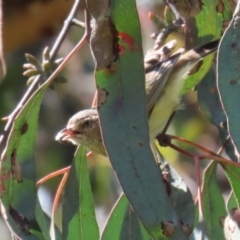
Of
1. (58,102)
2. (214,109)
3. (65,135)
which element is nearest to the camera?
(214,109)

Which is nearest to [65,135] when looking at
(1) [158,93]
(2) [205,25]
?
(1) [158,93]

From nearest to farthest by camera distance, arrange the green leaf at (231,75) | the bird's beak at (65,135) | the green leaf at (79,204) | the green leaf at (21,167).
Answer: the green leaf at (231,75) < the green leaf at (21,167) < the green leaf at (79,204) < the bird's beak at (65,135)

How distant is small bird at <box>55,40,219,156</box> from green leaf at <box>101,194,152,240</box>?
39 centimetres

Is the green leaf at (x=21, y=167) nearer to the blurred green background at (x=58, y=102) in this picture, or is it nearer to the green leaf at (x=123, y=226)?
the green leaf at (x=123, y=226)

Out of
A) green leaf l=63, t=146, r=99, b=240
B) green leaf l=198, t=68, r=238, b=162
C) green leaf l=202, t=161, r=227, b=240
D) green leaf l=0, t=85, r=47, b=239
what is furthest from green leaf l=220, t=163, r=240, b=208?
green leaf l=0, t=85, r=47, b=239

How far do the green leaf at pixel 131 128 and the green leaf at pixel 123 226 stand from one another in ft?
1.12

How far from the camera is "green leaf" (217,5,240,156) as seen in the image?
1600 mm

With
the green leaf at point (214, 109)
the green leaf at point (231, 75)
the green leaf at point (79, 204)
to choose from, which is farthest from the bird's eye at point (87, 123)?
the green leaf at point (231, 75)

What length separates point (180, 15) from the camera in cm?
239

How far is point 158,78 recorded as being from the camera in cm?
249

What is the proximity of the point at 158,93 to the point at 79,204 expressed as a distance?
0.58 m

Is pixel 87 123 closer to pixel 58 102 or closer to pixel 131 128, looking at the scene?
pixel 131 128

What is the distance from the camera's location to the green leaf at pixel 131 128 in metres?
1.62

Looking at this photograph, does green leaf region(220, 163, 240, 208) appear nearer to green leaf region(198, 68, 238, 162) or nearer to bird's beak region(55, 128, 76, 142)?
green leaf region(198, 68, 238, 162)
